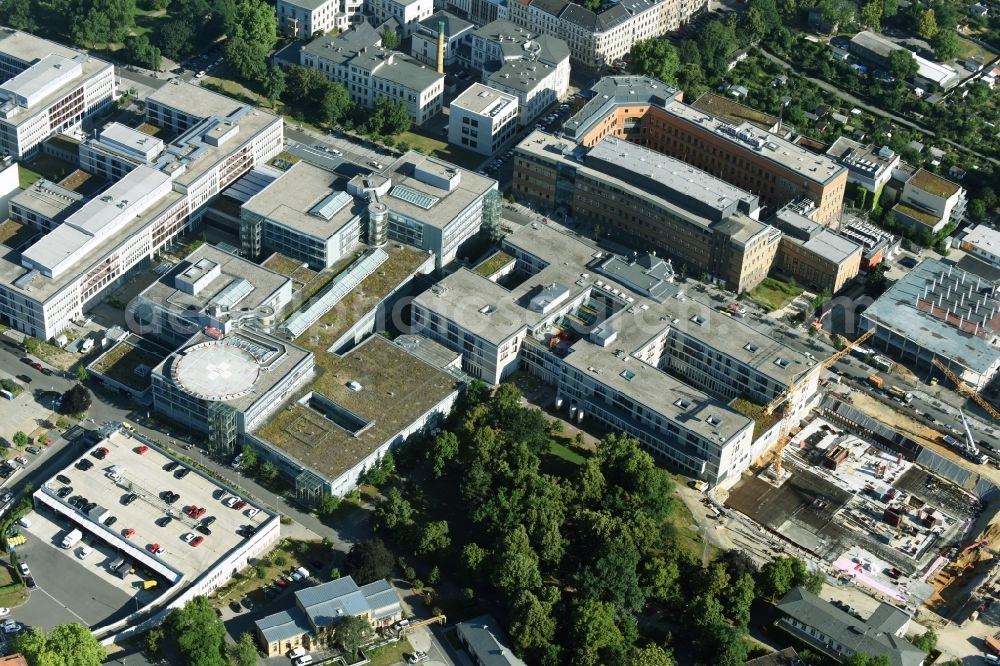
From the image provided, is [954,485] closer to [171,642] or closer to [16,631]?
[171,642]

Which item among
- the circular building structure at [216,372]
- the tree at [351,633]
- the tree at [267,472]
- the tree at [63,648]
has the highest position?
the circular building structure at [216,372]

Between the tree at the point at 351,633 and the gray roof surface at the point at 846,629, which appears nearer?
the tree at the point at 351,633

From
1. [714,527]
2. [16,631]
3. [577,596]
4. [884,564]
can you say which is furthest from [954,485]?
[16,631]

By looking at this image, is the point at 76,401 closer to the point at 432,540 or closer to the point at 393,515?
the point at 393,515

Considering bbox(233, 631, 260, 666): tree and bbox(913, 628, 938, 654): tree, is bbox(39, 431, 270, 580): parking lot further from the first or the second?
bbox(913, 628, 938, 654): tree

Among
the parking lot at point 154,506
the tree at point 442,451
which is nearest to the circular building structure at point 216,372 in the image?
the parking lot at point 154,506

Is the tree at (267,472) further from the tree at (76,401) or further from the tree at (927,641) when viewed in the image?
the tree at (927,641)

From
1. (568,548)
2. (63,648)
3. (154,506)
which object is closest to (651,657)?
(568,548)
